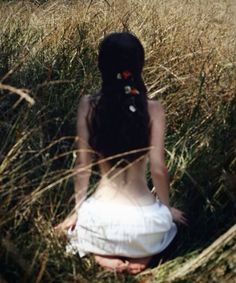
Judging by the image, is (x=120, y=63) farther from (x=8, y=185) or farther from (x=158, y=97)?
(x=158, y=97)

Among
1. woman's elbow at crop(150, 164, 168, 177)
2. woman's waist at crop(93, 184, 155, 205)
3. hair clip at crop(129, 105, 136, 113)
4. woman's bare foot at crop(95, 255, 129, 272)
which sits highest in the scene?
Result: hair clip at crop(129, 105, 136, 113)

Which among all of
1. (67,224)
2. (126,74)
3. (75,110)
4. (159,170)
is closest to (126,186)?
(159,170)

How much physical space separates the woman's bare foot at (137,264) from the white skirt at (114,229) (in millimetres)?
32

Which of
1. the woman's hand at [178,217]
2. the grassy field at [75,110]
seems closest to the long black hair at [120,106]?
the grassy field at [75,110]

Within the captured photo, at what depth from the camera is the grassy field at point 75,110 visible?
232 centimetres

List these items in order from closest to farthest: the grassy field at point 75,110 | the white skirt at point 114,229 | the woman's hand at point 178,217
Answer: the grassy field at point 75,110 < the white skirt at point 114,229 < the woman's hand at point 178,217

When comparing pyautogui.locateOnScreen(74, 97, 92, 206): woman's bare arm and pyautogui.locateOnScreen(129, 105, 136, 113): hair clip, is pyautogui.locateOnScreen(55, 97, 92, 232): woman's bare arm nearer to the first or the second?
pyautogui.locateOnScreen(74, 97, 92, 206): woman's bare arm

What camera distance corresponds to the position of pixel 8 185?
231cm

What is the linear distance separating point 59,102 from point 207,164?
1.01 m

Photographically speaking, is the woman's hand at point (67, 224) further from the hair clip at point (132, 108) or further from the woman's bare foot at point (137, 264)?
the hair clip at point (132, 108)

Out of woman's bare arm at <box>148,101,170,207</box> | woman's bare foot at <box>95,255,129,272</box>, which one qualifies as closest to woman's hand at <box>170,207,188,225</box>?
woman's bare arm at <box>148,101,170,207</box>

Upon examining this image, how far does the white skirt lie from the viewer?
2.44m

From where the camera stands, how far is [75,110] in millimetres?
3430

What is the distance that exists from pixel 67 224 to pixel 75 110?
3.59 feet
